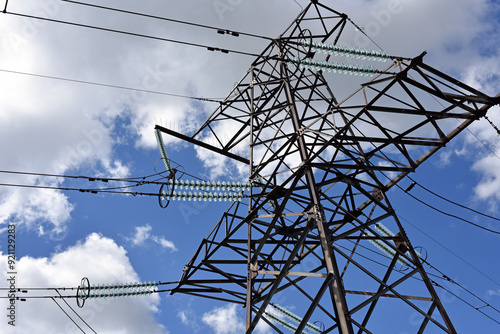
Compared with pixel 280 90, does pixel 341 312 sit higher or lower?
lower

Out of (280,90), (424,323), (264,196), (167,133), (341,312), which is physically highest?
(280,90)

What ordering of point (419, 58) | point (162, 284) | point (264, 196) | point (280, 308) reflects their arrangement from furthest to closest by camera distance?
point (280, 308), point (162, 284), point (264, 196), point (419, 58)

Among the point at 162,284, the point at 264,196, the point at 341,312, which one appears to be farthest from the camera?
the point at 162,284

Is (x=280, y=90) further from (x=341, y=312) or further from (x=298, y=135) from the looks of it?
(x=341, y=312)

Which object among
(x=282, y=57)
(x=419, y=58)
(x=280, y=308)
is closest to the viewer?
(x=419, y=58)

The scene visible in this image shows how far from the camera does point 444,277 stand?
14562 mm

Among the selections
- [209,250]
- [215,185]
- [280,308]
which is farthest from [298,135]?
[280,308]

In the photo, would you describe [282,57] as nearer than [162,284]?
No

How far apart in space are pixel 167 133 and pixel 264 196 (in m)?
4.18

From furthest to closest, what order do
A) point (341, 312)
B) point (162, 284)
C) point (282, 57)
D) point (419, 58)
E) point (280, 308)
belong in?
point (280, 308) → point (282, 57) → point (162, 284) → point (419, 58) → point (341, 312)

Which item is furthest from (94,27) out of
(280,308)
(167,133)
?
(280,308)

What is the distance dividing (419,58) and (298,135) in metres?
3.51

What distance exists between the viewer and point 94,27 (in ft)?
39.3

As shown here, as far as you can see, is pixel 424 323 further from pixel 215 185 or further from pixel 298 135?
pixel 215 185
